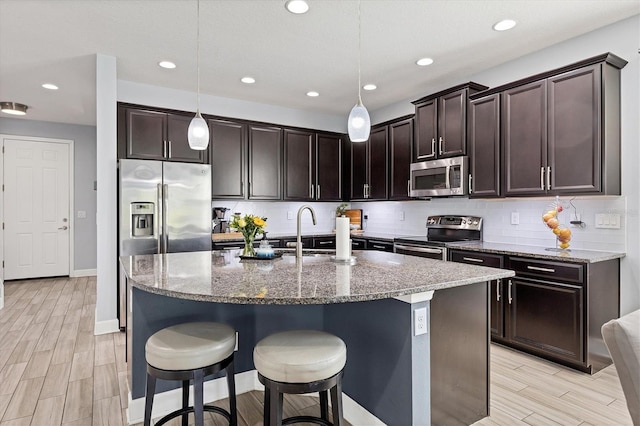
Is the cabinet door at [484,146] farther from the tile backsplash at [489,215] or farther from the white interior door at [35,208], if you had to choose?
the white interior door at [35,208]

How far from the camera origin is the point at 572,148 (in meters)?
2.95

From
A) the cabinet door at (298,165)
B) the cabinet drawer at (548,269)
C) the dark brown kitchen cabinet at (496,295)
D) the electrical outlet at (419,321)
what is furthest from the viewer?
the cabinet door at (298,165)

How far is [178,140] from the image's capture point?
170 inches

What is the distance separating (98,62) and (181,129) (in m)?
1.04

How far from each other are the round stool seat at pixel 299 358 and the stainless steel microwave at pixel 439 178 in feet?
8.73

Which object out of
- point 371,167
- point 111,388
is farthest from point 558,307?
point 111,388

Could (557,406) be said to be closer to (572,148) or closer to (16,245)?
(572,148)

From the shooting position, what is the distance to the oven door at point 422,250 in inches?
146

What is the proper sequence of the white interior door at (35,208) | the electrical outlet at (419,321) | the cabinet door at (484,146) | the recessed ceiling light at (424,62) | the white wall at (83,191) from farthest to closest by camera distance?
the white wall at (83,191) → the white interior door at (35,208) → the recessed ceiling light at (424,62) → the cabinet door at (484,146) → the electrical outlet at (419,321)

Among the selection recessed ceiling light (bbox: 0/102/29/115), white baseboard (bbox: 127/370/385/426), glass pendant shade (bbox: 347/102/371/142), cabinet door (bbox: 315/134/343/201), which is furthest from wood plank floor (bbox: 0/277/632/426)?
recessed ceiling light (bbox: 0/102/29/115)

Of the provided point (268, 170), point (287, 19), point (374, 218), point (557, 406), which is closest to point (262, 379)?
point (557, 406)

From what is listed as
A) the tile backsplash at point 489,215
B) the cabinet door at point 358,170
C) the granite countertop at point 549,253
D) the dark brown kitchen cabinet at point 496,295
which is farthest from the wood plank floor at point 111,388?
the cabinet door at point 358,170

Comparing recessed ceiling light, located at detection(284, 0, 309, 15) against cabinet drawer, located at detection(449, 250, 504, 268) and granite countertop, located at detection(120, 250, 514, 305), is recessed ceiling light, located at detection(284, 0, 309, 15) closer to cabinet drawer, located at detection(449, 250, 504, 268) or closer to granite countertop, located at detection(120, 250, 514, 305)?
granite countertop, located at detection(120, 250, 514, 305)

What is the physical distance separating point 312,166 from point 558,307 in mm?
3497
